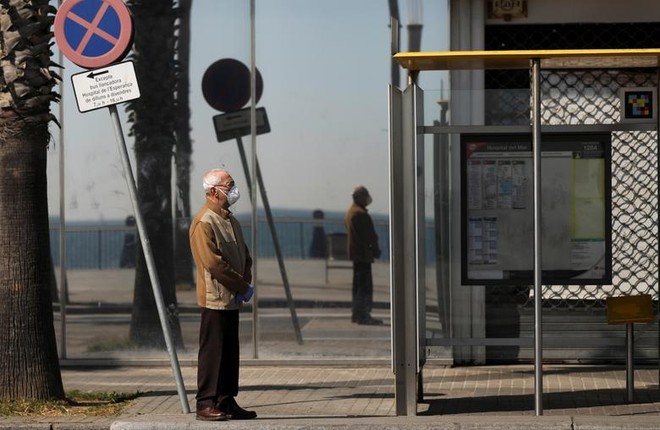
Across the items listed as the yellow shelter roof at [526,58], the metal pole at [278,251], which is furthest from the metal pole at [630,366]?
the metal pole at [278,251]

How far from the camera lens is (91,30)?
29.6 feet

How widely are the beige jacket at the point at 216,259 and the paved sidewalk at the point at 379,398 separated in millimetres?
833

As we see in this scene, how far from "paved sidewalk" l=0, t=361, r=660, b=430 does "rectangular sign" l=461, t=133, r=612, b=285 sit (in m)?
0.94

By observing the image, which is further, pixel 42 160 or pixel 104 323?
pixel 104 323

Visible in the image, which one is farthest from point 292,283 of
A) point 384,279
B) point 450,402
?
point 450,402

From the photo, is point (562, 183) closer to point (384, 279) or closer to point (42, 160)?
point (384, 279)

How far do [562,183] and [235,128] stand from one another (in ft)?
11.1

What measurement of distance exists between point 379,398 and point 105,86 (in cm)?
318

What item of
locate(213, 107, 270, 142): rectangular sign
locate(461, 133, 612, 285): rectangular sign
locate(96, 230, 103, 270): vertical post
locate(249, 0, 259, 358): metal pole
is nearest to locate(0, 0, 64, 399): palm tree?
locate(96, 230, 103, 270): vertical post

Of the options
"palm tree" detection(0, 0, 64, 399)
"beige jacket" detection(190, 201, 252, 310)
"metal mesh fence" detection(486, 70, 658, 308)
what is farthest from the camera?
"metal mesh fence" detection(486, 70, 658, 308)

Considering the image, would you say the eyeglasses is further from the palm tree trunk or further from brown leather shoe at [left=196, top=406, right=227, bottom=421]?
the palm tree trunk

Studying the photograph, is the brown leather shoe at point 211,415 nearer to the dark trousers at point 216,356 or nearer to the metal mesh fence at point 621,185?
the dark trousers at point 216,356

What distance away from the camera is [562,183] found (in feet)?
32.6

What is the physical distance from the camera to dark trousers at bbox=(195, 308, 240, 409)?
8.94 m
